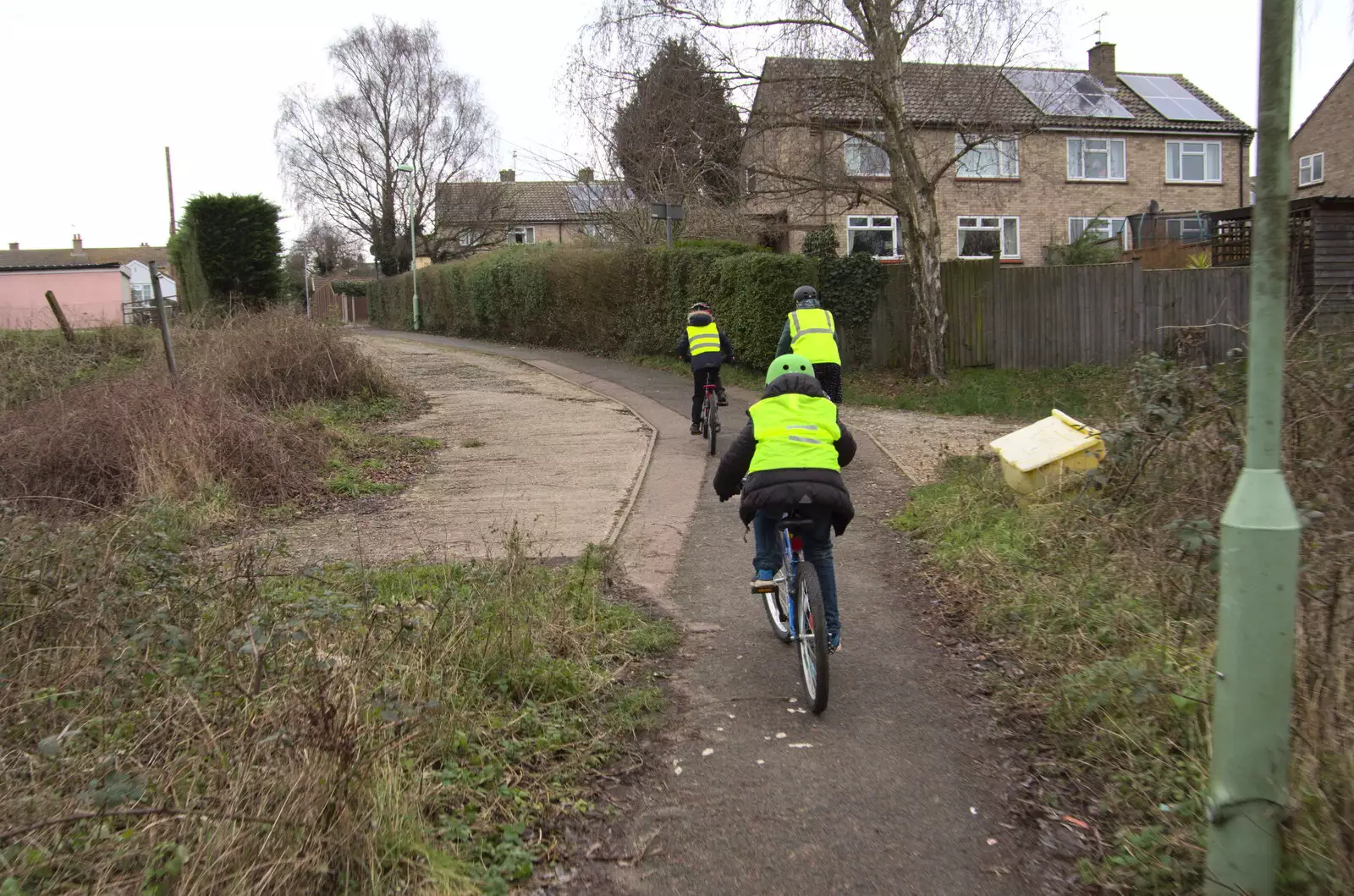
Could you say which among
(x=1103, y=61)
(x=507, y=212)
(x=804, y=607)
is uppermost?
(x=1103, y=61)

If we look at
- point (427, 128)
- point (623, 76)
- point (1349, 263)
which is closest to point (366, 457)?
point (623, 76)

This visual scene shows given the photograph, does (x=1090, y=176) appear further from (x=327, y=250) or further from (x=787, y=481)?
(x=327, y=250)

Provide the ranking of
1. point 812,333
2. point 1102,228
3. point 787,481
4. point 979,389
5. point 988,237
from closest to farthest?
point 787,481 < point 812,333 < point 979,389 < point 988,237 < point 1102,228

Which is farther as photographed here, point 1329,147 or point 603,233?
point 1329,147

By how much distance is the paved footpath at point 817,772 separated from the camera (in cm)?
362

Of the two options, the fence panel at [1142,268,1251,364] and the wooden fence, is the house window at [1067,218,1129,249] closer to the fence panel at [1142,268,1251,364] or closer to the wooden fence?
the fence panel at [1142,268,1251,364]

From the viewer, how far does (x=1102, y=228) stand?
31844mm

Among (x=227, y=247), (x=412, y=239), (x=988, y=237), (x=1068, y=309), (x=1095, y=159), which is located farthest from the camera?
(x=412, y=239)

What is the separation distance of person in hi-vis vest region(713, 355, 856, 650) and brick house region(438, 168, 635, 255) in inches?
1056

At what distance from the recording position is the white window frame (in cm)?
3073

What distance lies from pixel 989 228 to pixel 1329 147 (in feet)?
43.8

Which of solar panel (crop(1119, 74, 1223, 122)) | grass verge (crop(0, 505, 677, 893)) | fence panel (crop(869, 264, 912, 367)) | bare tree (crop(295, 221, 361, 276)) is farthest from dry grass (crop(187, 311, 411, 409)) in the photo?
bare tree (crop(295, 221, 361, 276))

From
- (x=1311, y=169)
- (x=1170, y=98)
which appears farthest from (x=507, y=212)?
(x=1311, y=169)

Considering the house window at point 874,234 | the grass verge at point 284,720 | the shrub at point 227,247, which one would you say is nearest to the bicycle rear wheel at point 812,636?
the grass verge at point 284,720
